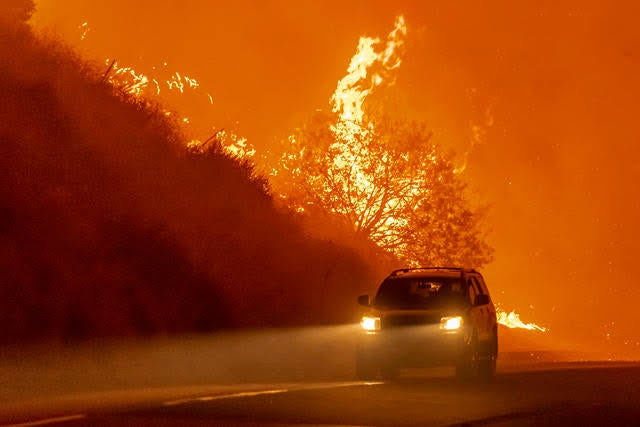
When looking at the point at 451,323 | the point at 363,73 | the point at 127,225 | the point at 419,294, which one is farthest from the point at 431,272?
the point at 363,73

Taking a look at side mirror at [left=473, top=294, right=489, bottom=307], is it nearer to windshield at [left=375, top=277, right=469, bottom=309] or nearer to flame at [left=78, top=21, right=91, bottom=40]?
windshield at [left=375, top=277, right=469, bottom=309]

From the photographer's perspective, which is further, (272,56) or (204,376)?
(272,56)

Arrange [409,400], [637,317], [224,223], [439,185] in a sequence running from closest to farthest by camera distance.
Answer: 1. [409,400]
2. [224,223]
3. [439,185]
4. [637,317]

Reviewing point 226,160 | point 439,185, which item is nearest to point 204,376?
point 226,160

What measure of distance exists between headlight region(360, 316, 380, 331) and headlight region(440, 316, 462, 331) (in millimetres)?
1107

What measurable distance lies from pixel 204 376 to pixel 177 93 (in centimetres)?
3917

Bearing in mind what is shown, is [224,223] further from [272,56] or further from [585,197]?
[585,197]

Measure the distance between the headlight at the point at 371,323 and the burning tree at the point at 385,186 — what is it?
122 feet

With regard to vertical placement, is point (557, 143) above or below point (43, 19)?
above

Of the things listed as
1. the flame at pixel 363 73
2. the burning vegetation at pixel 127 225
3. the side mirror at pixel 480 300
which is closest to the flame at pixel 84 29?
the flame at pixel 363 73

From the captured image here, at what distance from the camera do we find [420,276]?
27125mm

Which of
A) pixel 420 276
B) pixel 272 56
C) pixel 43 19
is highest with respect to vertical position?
pixel 272 56

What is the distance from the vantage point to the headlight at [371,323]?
26.8 m

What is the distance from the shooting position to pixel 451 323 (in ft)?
86.7
